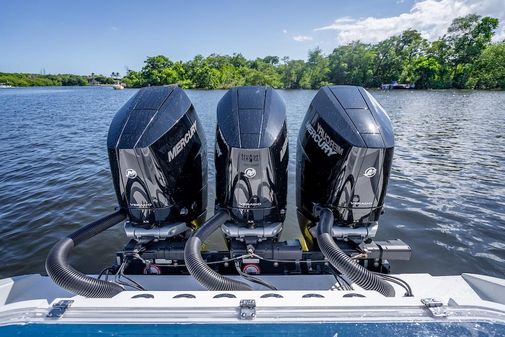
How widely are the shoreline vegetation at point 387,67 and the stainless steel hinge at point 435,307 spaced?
3740 cm

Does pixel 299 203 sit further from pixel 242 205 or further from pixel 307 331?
pixel 307 331

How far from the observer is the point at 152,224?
1.99 m

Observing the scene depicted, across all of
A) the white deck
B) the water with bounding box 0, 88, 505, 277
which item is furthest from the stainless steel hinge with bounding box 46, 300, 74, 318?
the water with bounding box 0, 88, 505, 277

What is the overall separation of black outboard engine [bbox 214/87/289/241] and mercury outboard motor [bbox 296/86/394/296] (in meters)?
0.29

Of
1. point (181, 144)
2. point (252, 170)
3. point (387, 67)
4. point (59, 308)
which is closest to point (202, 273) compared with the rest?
point (59, 308)

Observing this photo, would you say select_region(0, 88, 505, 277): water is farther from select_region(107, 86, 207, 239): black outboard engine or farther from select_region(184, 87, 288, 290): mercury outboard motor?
select_region(184, 87, 288, 290): mercury outboard motor

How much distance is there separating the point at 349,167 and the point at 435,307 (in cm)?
97

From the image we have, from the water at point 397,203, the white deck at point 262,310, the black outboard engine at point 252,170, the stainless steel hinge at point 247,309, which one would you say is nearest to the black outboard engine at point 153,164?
the black outboard engine at point 252,170

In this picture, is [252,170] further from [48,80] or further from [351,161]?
[48,80]

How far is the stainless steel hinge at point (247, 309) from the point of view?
1.12 metres

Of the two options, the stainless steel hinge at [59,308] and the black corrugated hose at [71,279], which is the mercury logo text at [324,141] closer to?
the black corrugated hose at [71,279]

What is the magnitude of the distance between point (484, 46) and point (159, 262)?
5684 cm

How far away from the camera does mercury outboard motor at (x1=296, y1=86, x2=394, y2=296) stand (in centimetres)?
189

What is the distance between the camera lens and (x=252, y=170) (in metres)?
1.94
